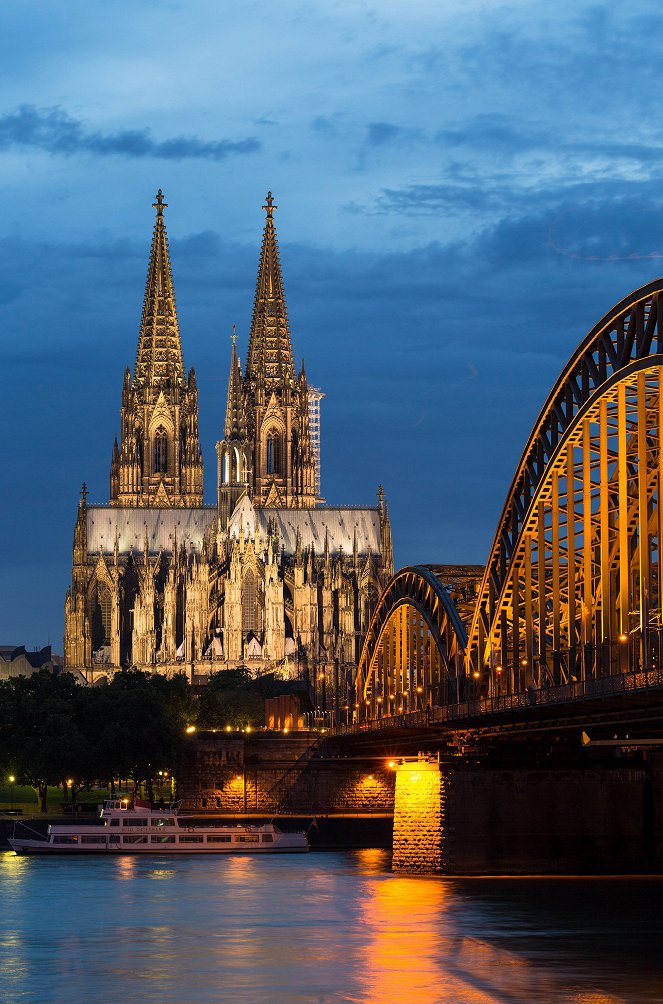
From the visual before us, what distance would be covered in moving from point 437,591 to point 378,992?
48131mm

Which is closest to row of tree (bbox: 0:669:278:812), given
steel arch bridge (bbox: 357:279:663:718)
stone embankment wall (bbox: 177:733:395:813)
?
stone embankment wall (bbox: 177:733:395:813)

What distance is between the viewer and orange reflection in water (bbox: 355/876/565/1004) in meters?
50.2

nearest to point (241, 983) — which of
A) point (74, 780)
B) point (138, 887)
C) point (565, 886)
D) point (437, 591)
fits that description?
point (565, 886)

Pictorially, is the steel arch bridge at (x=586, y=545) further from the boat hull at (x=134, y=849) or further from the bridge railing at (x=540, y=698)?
the boat hull at (x=134, y=849)

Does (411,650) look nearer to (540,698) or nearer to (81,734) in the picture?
(81,734)

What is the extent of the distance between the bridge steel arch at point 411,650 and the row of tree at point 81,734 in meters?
14.3

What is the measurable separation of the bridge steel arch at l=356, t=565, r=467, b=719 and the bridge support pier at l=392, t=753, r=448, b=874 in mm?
5055

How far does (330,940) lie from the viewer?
209 feet

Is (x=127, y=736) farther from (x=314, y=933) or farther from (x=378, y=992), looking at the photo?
(x=378, y=992)

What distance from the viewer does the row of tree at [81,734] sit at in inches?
5113

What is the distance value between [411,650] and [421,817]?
28.8 m

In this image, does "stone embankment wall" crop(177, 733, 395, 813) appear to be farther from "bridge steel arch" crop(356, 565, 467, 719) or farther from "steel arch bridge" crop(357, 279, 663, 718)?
"steel arch bridge" crop(357, 279, 663, 718)

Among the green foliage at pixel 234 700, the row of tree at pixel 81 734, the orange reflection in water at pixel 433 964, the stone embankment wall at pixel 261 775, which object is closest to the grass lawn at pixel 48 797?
the row of tree at pixel 81 734

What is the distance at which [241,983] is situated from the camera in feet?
175
